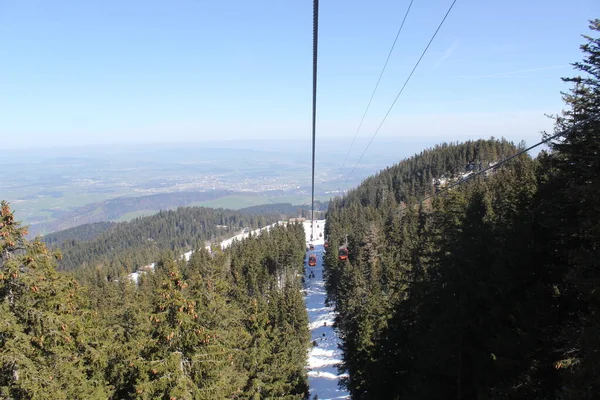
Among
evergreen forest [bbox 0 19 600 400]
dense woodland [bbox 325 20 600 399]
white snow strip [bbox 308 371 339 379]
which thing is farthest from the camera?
white snow strip [bbox 308 371 339 379]

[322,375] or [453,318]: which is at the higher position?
[453,318]

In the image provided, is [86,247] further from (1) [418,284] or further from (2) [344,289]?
(1) [418,284]

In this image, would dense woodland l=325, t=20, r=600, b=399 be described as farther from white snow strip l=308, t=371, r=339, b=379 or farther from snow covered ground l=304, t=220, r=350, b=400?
white snow strip l=308, t=371, r=339, b=379

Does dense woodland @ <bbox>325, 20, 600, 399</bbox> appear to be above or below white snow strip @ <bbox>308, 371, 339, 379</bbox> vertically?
above

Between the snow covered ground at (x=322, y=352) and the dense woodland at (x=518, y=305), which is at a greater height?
the dense woodland at (x=518, y=305)

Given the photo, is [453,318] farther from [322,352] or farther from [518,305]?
[322,352]

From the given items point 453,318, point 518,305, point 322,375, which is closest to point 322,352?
point 322,375

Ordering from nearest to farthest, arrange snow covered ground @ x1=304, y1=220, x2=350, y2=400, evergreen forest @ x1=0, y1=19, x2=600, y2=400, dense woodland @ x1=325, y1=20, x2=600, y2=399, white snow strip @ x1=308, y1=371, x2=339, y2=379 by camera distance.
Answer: dense woodland @ x1=325, y1=20, x2=600, y2=399 → evergreen forest @ x1=0, y1=19, x2=600, y2=400 → snow covered ground @ x1=304, y1=220, x2=350, y2=400 → white snow strip @ x1=308, y1=371, x2=339, y2=379

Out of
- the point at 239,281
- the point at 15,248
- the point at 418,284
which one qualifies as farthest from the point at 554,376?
the point at 239,281

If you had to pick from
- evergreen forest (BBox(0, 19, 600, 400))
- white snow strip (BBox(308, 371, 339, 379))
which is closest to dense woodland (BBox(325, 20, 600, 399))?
evergreen forest (BBox(0, 19, 600, 400))

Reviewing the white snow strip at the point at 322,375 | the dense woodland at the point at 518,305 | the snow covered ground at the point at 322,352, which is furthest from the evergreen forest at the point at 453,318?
the white snow strip at the point at 322,375

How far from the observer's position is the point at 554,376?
341 inches

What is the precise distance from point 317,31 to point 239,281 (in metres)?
47.1

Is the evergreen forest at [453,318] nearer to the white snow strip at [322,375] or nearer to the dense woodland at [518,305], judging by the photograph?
the dense woodland at [518,305]
